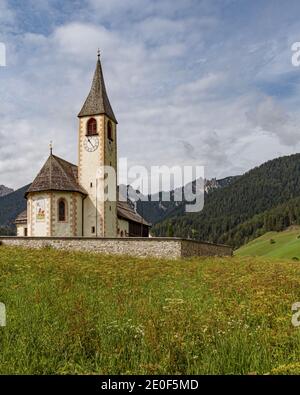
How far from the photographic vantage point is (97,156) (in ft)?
132

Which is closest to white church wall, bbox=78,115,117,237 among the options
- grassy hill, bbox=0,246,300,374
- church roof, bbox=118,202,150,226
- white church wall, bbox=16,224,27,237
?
church roof, bbox=118,202,150,226

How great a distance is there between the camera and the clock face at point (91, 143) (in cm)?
4078

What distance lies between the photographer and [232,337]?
6.51 metres

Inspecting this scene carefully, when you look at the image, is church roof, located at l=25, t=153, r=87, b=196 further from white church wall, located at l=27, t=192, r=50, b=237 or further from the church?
white church wall, located at l=27, t=192, r=50, b=237

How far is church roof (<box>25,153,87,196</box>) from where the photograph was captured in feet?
122

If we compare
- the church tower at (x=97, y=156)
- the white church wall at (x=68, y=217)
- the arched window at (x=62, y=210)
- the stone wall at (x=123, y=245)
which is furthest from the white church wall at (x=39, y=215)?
the stone wall at (x=123, y=245)

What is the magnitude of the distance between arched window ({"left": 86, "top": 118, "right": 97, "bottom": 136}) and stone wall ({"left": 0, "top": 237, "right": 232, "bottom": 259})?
15.0 metres

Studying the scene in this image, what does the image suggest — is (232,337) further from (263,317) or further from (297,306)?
(297,306)

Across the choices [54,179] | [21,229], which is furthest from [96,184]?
[21,229]

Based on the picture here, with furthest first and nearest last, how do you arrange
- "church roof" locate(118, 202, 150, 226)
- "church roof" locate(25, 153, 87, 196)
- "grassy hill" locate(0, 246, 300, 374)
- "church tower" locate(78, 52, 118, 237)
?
"church roof" locate(118, 202, 150, 226) < "church tower" locate(78, 52, 118, 237) < "church roof" locate(25, 153, 87, 196) < "grassy hill" locate(0, 246, 300, 374)

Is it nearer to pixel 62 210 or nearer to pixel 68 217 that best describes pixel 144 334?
pixel 68 217

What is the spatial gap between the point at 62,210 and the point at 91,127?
9843mm

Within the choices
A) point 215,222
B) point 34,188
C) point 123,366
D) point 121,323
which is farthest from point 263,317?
point 215,222
